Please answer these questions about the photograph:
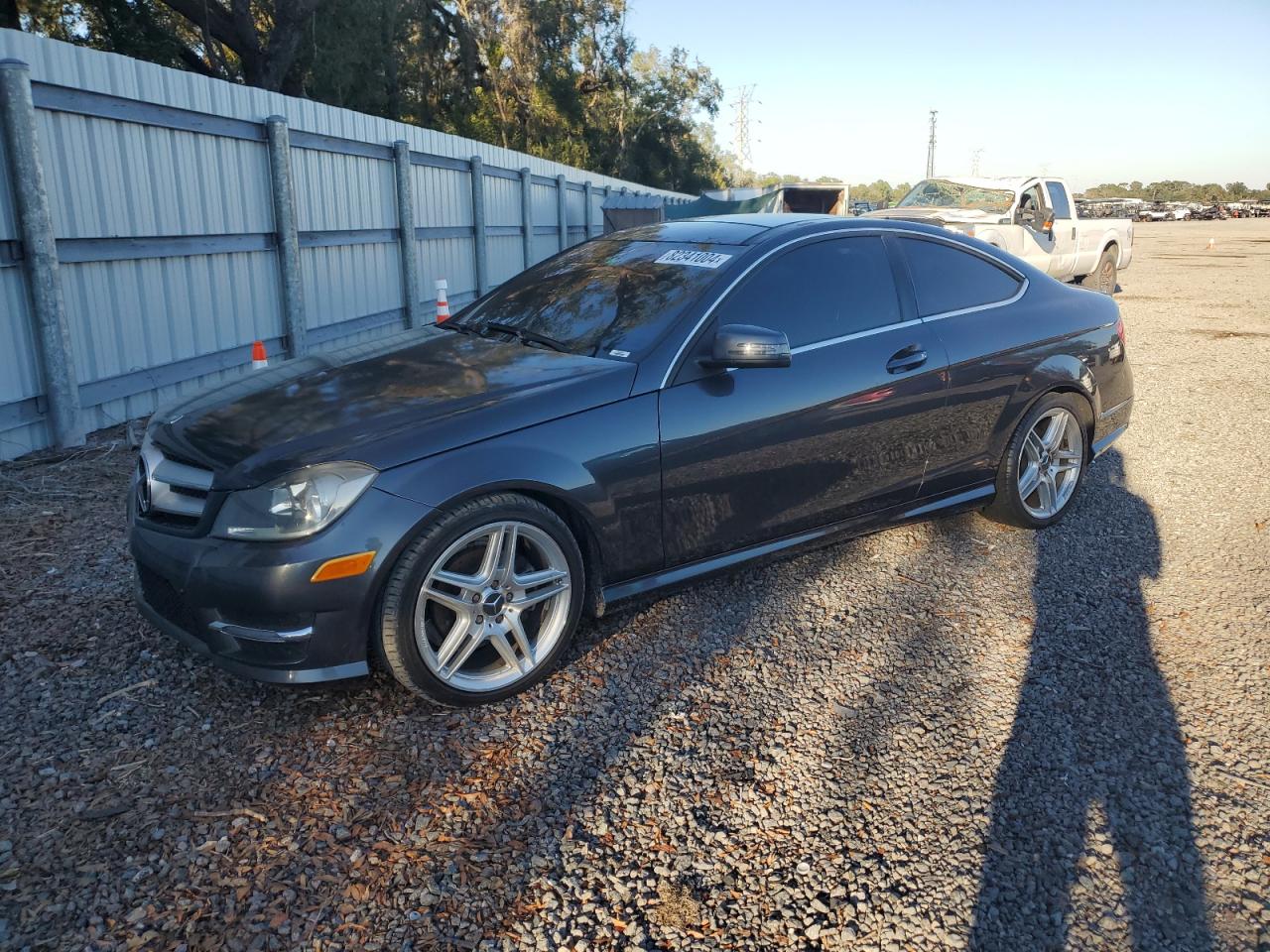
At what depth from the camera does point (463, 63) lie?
1686 inches

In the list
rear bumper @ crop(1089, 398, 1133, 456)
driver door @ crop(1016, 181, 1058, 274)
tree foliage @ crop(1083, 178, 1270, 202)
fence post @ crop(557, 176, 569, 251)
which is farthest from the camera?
tree foliage @ crop(1083, 178, 1270, 202)

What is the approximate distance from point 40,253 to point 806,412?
4917 mm

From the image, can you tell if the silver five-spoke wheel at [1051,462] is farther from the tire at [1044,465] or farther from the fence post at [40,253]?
the fence post at [40,253]

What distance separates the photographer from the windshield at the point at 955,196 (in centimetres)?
1470

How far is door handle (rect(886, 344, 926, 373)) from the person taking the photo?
4.18 meters

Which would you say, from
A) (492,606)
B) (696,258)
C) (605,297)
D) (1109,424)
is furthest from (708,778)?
(1109,424)

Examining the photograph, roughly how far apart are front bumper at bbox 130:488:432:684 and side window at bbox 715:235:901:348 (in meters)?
1.63

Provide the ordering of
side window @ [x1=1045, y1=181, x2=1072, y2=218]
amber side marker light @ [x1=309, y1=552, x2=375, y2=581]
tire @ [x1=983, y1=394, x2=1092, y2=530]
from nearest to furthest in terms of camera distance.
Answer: amber side marker light @ [x1=309, y1=552, x2=375, y2=581] < tire @ [x1=983, y1=394, x2=1092, y2=530] < side window @ [x1=1045, y1=181, x2=1072, y2=218]

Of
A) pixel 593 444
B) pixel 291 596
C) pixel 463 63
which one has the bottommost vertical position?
pixel 291 596

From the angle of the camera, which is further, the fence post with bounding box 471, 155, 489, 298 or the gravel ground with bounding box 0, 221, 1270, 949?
the fence post with bounding box 471, 155, 489, 298

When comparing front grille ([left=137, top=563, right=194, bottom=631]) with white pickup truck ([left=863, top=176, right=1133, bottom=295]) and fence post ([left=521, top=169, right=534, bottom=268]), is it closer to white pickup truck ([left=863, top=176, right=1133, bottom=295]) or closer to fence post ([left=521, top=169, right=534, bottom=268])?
white pickup truck ([left=863, top=176, right=1133, bottom=295])

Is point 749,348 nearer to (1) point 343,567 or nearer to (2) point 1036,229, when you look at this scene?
(1) point 343,567

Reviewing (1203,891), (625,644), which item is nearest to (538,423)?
(625,644)

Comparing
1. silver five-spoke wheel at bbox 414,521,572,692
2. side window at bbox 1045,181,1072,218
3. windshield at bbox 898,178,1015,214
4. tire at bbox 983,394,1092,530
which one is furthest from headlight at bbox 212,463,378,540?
side window at bbox 1045,181,1072,218
